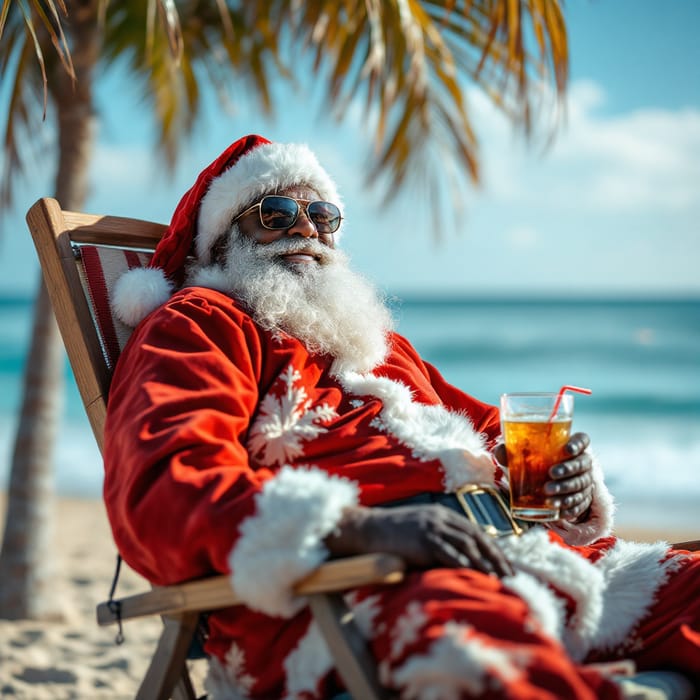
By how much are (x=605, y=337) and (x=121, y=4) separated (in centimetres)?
2819

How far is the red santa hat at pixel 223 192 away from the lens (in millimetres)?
2699

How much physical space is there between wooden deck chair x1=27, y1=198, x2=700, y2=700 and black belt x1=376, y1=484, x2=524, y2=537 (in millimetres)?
449

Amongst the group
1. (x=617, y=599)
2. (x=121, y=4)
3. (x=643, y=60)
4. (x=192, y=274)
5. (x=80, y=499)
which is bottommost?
(x=80, y=499)

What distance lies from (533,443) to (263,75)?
3.70 metres

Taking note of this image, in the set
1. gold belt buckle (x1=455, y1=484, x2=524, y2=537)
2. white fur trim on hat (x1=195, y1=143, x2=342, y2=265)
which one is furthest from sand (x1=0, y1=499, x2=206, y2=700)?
gold belt buckle (x1=455, y1=484, x2=524, y2=537)

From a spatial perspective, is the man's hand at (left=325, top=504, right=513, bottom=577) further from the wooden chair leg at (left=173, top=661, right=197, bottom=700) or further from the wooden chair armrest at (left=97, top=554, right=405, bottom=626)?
the wooden chair leg at (left=173, top=661, right=197, bottom=700)

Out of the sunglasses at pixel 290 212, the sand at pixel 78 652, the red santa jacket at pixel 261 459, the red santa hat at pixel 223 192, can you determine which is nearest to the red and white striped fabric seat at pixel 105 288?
the red santa hat at pixel 223 192

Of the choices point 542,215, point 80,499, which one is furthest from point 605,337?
point 80,499

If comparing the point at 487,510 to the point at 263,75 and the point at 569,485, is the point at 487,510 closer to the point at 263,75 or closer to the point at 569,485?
the point at 569,485

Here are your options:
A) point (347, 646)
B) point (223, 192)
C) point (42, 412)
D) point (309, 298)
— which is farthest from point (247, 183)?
point (42, 412)

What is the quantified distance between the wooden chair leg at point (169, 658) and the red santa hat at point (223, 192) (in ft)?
3.60

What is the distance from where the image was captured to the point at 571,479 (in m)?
2.10

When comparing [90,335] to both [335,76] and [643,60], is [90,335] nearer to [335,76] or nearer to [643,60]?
[335,76]

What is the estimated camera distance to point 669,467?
11.8 metres
